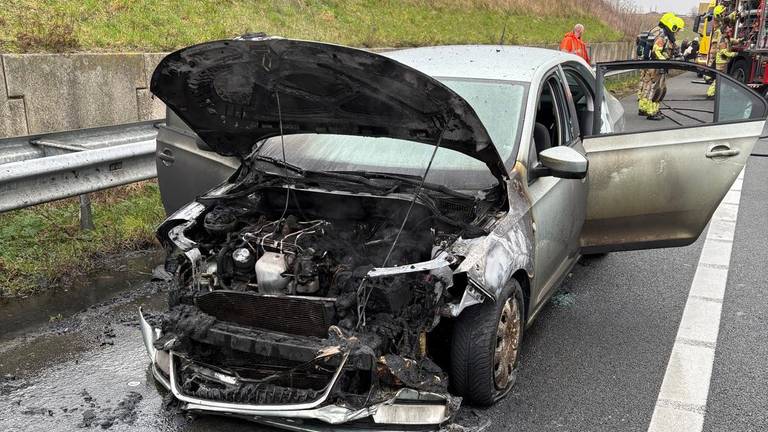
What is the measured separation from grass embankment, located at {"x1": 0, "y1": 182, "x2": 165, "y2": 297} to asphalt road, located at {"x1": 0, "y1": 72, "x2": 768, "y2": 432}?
38 cm

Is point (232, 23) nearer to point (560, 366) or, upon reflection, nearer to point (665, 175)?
point (665, 175)

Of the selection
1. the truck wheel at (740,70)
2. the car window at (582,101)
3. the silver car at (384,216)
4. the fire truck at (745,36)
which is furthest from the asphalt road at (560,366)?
the truck wheel at (740,70)

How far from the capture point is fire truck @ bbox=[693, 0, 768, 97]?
16656 millimetres

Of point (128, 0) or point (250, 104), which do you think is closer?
point (250, 104)

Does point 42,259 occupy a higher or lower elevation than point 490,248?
lower

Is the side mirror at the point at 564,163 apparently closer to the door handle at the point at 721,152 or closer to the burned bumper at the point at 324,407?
the door handle at the point at 721,152

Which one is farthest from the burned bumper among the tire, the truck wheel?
the truck wheel

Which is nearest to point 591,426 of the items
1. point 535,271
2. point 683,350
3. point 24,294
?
point 535,271

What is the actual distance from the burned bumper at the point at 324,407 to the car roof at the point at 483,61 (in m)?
2.10

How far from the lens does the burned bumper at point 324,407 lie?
9.34ft

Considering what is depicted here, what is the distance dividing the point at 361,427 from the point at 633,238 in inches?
102

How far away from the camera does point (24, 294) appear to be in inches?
183

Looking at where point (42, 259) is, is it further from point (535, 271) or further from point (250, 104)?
point (535, 271)

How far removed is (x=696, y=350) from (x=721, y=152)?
4.32 feet
